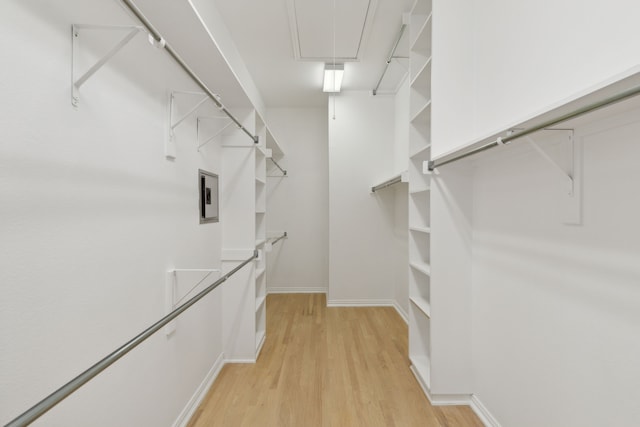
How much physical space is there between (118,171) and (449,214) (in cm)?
180

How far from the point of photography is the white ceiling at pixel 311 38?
226cm

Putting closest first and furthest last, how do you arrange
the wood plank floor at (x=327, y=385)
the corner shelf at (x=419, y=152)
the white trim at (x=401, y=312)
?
the wood plank floor at (x=327, y=385) < the corner shelf at (x=419, y=152) < the white trim at (x=401, y=312)

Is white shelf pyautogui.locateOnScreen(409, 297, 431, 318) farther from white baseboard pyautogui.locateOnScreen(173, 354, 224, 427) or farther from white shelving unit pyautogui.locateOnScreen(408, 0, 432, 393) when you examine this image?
white baseboard pyautogui.locateOnScreen(173, 354, 224, 427)

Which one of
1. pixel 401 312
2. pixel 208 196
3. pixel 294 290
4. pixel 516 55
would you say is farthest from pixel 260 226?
pixel 516 55

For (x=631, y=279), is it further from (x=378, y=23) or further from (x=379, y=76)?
(x=379, y=76)

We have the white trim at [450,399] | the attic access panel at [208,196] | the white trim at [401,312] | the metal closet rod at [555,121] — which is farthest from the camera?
the white trim at [401,312]

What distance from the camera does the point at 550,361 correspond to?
1277 millimetres

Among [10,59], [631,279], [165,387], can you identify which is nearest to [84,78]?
[10,59]

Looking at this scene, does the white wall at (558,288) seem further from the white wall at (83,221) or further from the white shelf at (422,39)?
the white wall at (83,221)

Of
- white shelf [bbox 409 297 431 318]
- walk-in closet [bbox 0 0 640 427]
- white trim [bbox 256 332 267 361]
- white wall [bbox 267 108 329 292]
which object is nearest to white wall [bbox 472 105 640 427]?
walk-in closet [bbox 0 0 640 427]

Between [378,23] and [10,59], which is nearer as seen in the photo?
[10,59]

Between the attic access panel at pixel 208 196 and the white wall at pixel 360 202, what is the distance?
1892 mm

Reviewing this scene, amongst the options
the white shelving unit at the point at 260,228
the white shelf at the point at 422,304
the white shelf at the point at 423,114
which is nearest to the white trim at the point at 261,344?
the white shelving unit at the point at 260,228

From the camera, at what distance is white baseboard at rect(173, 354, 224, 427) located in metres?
1.74
